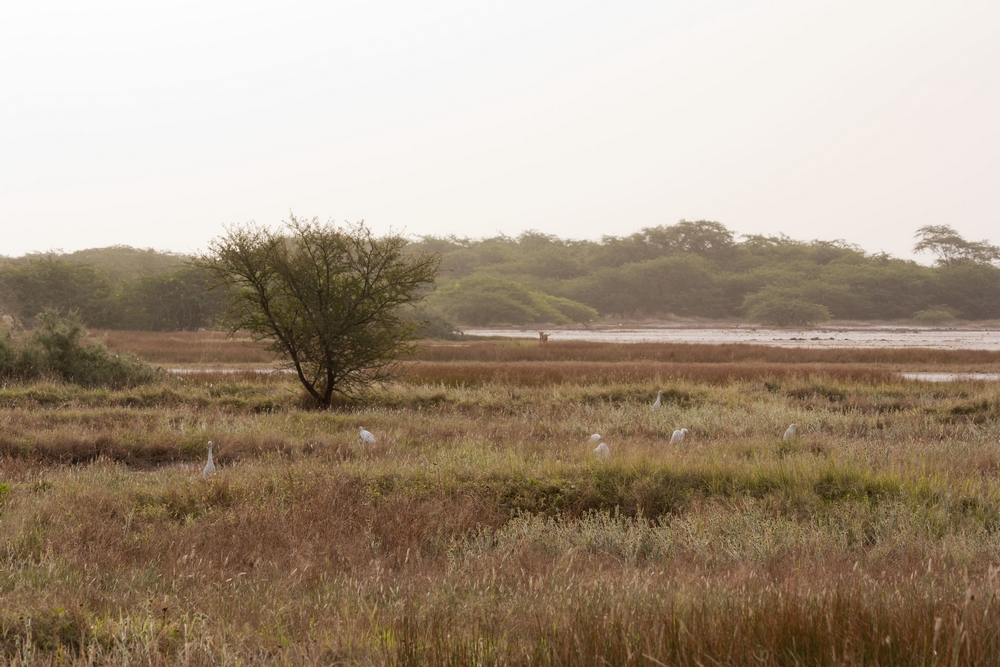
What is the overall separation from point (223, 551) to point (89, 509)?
1966 mm

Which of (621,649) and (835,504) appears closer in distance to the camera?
(621,649)

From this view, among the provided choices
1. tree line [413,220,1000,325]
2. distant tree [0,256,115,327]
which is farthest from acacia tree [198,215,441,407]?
tree line [413,220,1000,325]

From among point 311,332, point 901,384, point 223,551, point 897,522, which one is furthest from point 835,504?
point 901,384

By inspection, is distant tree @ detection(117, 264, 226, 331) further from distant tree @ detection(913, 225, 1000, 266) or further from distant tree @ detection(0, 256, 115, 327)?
distant tree @ detection(913, 225, 1000, 266)

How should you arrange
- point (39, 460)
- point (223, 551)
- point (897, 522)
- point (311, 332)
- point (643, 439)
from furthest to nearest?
point (311, 332) < point (643, 439) < point (39, 460) < point (897, 522) < point (223, 551)

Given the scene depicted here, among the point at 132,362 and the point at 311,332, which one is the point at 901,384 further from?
the point at 132,362

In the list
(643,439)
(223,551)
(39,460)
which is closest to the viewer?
(223,551)

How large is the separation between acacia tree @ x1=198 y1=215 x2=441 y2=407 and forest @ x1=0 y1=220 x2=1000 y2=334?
112ft

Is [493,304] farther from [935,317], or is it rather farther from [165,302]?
[935,317]

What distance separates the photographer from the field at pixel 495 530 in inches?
133

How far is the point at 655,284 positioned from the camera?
8919 centimetres

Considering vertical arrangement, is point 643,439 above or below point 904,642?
below

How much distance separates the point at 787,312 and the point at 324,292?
6575 cm

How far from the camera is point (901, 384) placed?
21.8 metres
